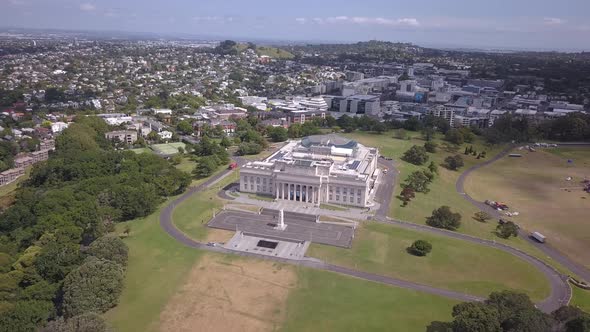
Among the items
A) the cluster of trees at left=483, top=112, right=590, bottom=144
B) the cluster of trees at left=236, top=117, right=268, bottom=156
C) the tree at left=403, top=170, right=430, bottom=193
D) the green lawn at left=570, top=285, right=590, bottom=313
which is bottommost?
the green lawn at left=570, top=285, right=590, bottom=313

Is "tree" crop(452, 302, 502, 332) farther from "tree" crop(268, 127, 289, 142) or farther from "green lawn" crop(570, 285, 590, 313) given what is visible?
"tree" crop(268, 127, 289, 142)

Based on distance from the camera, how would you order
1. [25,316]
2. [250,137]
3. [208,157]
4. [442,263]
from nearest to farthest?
[25,316] → [442,263] → [208,157] → [250,137]

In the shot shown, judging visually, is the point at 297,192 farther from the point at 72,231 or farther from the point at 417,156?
the point at 417,156

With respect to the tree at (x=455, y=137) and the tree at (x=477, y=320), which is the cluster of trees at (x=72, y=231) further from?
the tree at (x=455, y=137)

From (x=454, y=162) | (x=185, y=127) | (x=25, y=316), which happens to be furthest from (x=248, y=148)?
(x=25, y=316)

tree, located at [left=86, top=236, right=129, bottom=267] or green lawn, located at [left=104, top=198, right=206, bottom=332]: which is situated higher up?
tree, located at [left=86, top=236, right=129, bottom=267]

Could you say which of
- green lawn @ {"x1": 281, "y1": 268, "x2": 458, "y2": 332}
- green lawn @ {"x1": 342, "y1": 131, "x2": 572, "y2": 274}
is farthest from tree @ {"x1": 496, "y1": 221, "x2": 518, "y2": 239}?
green lawn @ {"x1": 281, "y1": 268, "x2": 458, "y2": 332}

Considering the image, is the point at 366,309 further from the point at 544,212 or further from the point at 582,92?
the point at 582,92

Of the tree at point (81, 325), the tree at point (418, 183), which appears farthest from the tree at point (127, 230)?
the tree at point (418, 183)

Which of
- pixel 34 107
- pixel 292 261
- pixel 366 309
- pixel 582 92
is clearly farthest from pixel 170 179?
pixel 582 92
